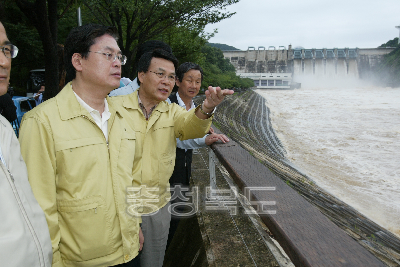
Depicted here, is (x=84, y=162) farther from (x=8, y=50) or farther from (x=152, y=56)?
(x=152, y=56)

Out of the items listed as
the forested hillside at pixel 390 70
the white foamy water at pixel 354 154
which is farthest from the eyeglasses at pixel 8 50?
the forested hillside at pixel 390 70

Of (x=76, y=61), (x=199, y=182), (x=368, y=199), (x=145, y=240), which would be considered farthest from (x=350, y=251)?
(x=368, y=199)

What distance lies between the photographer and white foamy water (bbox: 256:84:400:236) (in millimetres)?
8180

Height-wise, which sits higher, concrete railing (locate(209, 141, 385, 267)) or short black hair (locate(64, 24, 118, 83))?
short black hair (locate(64, 24, 118, 83))

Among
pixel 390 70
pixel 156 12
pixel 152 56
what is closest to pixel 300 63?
pixel 390 70

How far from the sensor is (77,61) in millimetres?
1562

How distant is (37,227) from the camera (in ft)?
3.28

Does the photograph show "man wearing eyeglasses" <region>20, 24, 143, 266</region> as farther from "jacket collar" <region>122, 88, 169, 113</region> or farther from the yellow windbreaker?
"jacket collar" <region>122, 88, 169, 113</region>

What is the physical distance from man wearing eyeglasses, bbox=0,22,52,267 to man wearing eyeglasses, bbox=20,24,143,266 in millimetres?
237

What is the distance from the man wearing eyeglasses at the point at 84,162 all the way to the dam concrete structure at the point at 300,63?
2038 inches

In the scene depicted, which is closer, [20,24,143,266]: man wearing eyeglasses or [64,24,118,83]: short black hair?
[20,24,143,266]: man wearing eyeglasses

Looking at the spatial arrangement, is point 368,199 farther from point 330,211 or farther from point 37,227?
point 37,227

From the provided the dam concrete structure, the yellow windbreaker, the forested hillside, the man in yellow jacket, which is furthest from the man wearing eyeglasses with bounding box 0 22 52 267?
the dam concrete structure

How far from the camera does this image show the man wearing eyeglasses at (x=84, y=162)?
1.30m
